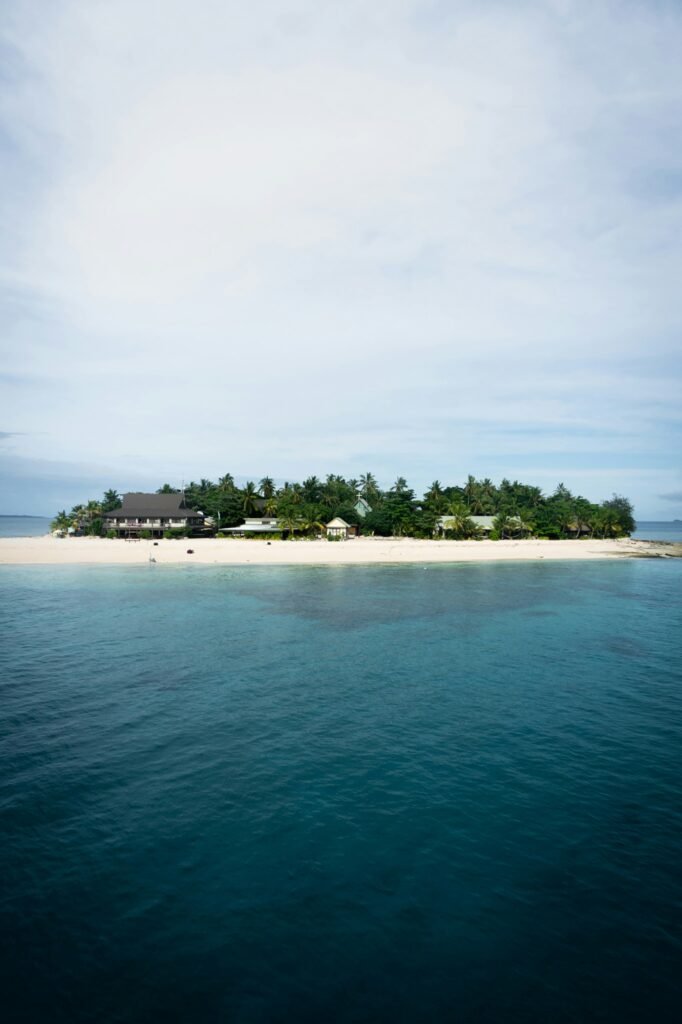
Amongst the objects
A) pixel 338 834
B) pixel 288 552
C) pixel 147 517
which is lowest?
pixel 338 834

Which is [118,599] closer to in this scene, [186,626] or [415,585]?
[186,626]

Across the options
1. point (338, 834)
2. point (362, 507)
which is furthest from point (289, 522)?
point (338, 834)

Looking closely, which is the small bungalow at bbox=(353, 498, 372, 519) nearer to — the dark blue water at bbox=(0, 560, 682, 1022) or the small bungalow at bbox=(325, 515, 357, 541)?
the small bungalow at bbox=(325, 515, 357, 541)

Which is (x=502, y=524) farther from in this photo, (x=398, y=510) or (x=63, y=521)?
(x=63, y=521)

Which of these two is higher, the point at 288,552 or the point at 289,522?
the point at 289,522

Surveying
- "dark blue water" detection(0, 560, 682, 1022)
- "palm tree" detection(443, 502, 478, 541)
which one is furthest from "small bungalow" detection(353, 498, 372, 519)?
"dark blue water" detection(0, 560, 682, 1022)

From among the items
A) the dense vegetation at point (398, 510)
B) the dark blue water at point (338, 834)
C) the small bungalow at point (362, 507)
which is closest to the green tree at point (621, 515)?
the dense vegetation at point (398, 510)
